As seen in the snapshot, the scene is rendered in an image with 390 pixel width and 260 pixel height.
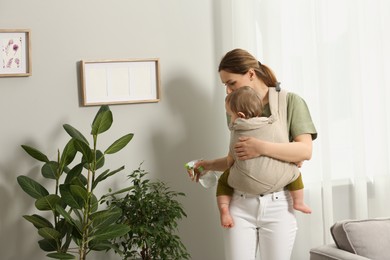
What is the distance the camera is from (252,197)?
129 inches

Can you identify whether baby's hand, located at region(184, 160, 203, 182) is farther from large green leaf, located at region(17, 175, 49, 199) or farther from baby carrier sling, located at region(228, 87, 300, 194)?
large green leaf, located at region(17, 175, 49, 199)

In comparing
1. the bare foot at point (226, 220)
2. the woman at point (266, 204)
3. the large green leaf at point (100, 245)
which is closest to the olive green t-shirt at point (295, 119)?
the woman at point (266, 204)

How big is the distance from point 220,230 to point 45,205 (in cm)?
109

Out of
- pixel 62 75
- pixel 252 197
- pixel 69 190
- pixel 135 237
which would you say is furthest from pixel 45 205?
pixel 252 197

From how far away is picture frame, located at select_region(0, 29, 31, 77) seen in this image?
3.52 m

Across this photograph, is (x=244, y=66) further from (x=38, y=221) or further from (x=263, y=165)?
(x=38, y=221)

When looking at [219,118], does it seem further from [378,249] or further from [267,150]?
[378,249]

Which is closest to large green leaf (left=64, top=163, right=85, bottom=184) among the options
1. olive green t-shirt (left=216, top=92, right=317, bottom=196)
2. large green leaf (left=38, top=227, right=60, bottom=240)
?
large green leaf (left=38, top=227, right=60, bottom=240)

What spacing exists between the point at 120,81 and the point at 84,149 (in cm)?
59

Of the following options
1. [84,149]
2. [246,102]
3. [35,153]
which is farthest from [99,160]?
[246,102]

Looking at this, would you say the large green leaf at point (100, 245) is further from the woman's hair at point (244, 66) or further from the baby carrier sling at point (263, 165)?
the woman's hair at point (244, 66)

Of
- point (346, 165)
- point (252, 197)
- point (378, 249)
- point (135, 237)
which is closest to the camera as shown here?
→ point (378, 249)

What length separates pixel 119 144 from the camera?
345 centimetres

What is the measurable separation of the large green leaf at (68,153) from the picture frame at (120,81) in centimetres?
34
